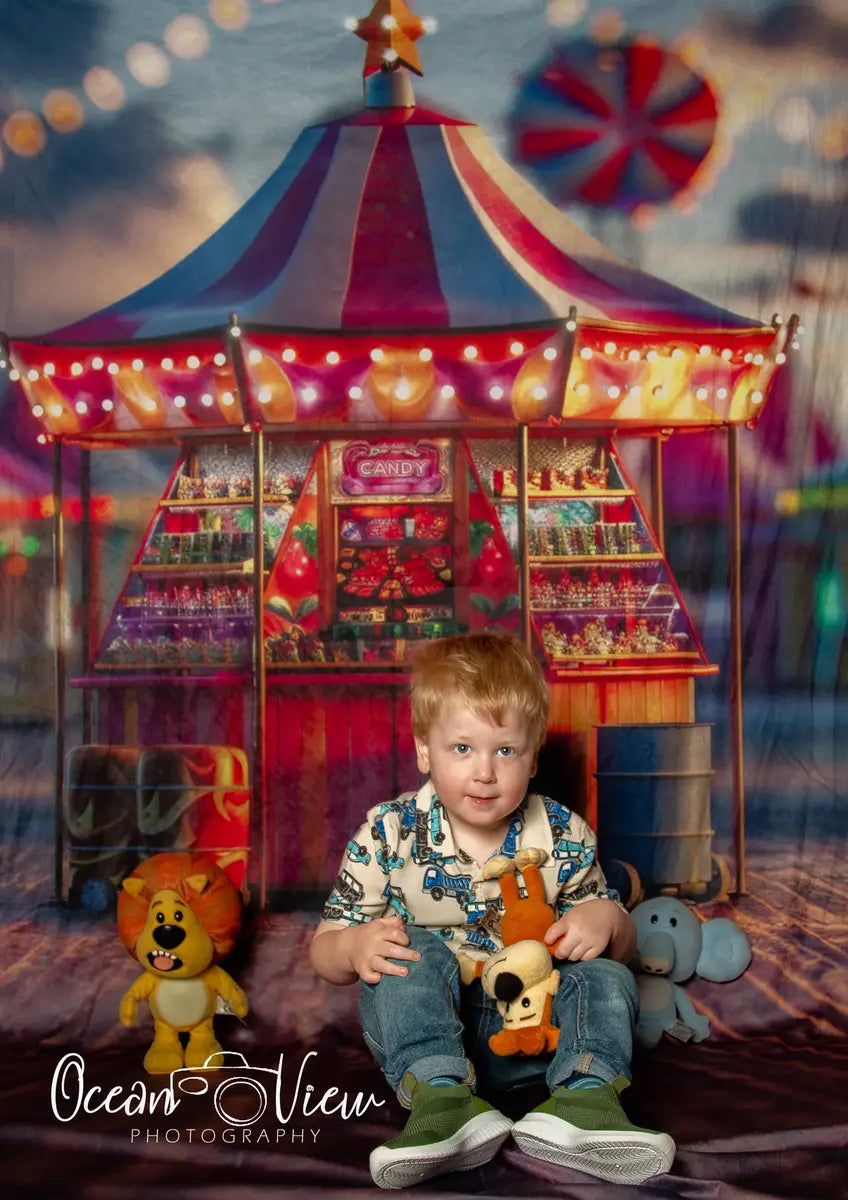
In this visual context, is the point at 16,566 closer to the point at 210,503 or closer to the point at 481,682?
the point at 210,503

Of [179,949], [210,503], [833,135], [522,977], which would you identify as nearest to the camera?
[522,977]

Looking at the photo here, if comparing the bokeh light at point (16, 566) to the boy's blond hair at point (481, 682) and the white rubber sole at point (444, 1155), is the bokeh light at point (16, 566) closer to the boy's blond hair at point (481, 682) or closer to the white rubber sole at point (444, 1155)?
the boy's blond hair at point (481, 682)

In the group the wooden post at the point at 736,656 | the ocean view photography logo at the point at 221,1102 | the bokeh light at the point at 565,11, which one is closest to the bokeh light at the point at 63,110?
the bokeh light at the point at 565,11

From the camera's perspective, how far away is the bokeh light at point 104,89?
262cm

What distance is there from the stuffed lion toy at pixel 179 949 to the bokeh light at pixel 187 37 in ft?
5.38

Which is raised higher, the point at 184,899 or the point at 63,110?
the point at 63,110

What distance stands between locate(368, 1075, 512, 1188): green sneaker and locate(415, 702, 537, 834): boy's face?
1.38ft

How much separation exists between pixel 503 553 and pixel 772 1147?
4.51ft

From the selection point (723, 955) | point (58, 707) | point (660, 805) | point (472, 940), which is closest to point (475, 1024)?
point (472, 940)

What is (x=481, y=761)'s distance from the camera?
1.96m

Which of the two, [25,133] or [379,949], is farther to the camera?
[25,133]

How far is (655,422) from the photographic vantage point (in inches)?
107

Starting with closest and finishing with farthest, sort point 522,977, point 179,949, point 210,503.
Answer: point 522,977, point 179,949, point 210,503

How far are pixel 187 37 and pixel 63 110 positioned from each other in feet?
0.98
